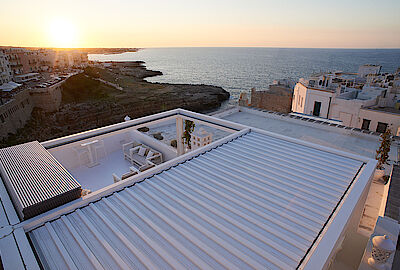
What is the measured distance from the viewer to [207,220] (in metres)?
3.62

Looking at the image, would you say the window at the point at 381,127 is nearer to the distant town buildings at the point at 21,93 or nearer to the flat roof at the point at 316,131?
the flat roof at the point at 316,131

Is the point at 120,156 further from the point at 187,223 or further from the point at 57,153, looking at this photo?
the point at 187,223

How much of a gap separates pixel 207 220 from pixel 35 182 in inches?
129

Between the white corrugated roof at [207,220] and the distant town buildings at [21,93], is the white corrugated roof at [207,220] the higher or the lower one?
the higher one

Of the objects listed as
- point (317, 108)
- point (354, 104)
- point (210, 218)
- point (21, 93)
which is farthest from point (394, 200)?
point (21, 93)

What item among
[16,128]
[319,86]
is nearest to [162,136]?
[319,86]

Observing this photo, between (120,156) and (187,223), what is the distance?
897 cm

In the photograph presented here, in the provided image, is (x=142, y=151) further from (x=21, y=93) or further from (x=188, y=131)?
(x=21, y=93)

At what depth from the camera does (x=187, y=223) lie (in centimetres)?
359

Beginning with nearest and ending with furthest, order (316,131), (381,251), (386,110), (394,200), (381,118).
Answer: (381,251), (394,200), (316,131), (381,118), (386,110)

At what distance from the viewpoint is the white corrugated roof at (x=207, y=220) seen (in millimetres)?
2982

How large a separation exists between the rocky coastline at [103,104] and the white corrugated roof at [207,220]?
28.4 m

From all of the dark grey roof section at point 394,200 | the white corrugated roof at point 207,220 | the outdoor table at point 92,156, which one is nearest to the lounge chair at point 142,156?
the outdoor table at point 92,156

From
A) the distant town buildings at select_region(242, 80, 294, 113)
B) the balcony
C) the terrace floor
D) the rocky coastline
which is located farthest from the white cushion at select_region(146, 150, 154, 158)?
the distant town buildings at select_region(242, 80, 294, 113)
